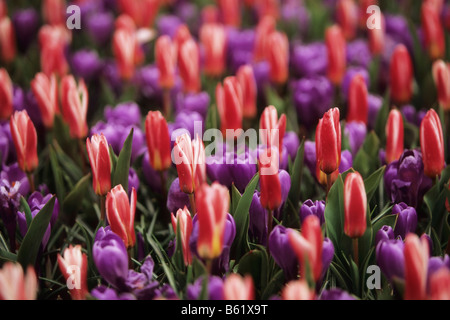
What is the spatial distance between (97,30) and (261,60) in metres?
0.84

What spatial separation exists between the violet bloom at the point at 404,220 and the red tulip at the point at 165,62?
3.22 ft

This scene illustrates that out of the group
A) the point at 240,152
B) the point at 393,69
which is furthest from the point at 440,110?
the point at 240,152

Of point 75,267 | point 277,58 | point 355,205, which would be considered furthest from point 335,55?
point 75,267

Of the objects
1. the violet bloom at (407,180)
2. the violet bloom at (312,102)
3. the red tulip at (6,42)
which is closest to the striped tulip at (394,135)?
the violet bloom at (407,180)

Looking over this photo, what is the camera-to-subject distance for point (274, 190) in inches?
45.6

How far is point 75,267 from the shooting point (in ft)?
3.51

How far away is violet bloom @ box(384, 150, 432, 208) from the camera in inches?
50.8

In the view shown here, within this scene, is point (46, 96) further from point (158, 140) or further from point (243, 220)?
point (243, 220)

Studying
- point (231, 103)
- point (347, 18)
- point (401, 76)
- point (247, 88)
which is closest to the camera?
point (231, 103)

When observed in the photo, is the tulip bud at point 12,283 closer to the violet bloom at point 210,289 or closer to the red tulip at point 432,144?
the violet bloom at point 210,289

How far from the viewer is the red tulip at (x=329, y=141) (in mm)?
1139

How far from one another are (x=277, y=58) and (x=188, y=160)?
91 cm

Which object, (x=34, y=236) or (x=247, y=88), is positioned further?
(x=247, y=88)
